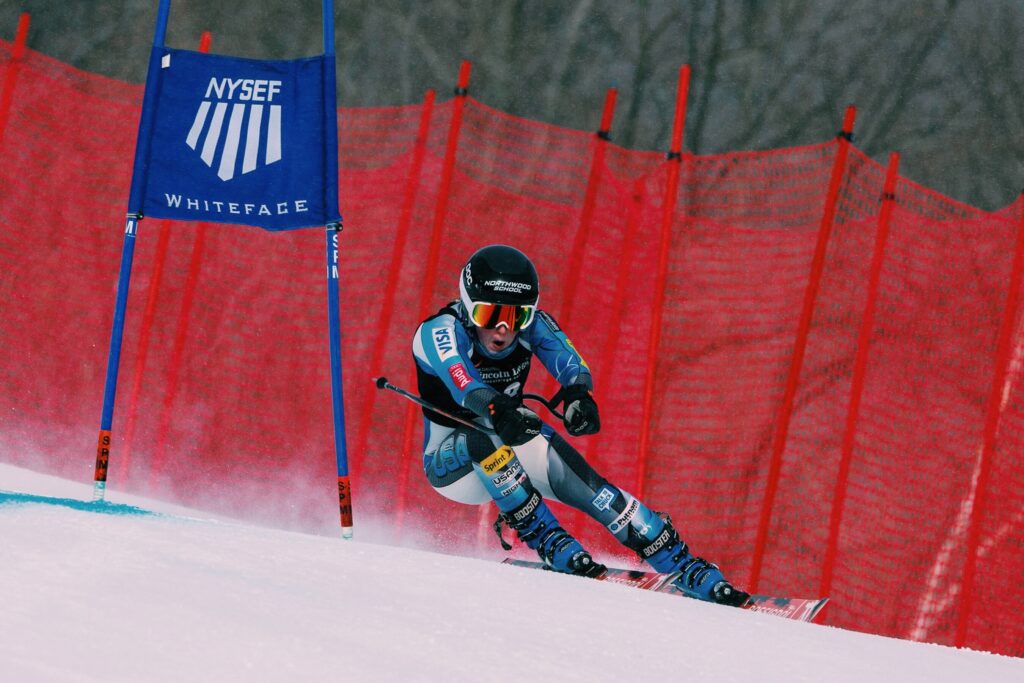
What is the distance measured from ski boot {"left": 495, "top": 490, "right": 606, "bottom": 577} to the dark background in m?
5.45

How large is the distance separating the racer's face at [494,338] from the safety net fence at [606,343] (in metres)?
2.07

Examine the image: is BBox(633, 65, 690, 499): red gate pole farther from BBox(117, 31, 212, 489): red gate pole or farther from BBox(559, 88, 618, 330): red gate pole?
→ BBox(117, 31, 212, 489): red gate pole

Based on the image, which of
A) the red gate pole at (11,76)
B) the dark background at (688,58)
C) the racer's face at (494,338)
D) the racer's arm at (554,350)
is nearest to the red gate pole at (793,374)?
the racer's arm at (554,350)

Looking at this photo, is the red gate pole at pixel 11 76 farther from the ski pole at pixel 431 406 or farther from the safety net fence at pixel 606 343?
the ski pole at pixel 431 406

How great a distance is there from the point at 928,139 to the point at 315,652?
7.79 metres

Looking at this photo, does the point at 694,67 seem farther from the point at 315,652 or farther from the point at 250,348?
the point at 315,652

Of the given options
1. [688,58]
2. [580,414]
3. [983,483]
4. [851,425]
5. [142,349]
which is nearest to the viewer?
[580,414]

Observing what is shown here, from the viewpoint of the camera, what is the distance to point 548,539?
4480 millimetres

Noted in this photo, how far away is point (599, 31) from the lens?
32.4ft

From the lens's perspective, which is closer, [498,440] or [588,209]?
[498,440]

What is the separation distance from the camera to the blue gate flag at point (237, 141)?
15.5ft

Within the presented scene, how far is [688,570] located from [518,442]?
30.1 inches

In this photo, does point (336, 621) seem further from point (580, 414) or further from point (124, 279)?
point (124, 279)

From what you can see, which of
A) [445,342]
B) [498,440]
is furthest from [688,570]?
[445,342]
